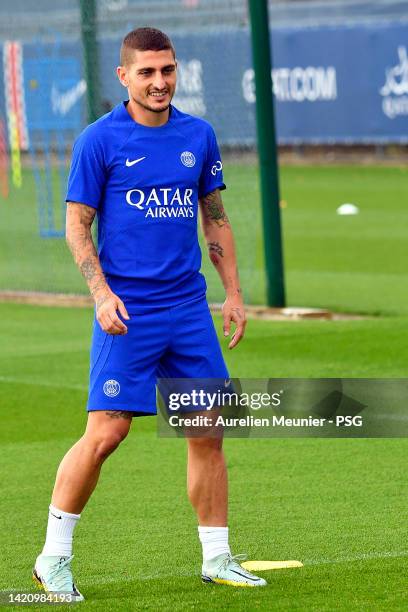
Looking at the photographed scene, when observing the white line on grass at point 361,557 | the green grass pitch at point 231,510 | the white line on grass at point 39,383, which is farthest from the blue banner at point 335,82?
the white line on grass at point 361,557

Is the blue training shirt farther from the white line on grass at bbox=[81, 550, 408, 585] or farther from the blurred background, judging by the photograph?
the blurred background

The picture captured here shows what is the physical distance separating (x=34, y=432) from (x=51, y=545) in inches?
130

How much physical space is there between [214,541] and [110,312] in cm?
99

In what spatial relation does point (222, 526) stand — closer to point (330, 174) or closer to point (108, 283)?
point (108, 283)

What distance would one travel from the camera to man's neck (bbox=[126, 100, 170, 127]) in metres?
5.70

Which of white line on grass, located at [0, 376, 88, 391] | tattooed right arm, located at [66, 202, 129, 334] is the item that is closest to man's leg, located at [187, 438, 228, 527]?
tattooed right arm, located at [66, 202, 129, 334]

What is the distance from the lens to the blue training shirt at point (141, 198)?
18.6 ft

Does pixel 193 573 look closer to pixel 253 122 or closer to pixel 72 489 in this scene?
pixel 72 489

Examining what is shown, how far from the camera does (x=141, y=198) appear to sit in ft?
18.7

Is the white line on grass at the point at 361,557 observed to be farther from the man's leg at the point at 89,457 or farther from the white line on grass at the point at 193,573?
the man's leg at the point at 89,457

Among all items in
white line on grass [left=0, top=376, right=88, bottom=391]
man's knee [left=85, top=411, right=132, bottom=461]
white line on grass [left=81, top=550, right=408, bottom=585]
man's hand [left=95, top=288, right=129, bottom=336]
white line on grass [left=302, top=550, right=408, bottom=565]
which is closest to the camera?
man's hand [left=95, top=288, right=129, bottom=336]

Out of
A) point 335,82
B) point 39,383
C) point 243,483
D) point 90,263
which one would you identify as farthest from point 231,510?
point 335,82

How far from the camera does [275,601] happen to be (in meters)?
5.63

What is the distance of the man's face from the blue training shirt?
0.33 ft
